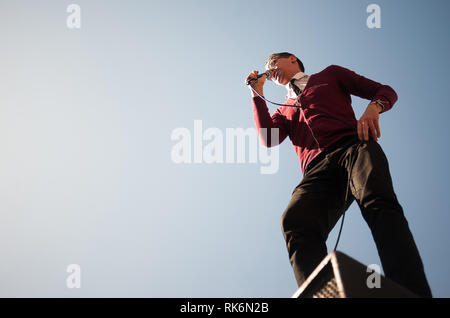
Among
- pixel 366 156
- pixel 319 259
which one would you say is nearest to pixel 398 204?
pixel 366 156

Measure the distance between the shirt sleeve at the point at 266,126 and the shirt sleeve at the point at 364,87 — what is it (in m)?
0.42

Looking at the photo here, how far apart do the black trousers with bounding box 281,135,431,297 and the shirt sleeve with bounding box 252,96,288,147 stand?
1.40 ft

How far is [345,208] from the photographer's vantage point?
5.21 ft

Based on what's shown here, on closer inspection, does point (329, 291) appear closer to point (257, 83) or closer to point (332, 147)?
point (332, 147)

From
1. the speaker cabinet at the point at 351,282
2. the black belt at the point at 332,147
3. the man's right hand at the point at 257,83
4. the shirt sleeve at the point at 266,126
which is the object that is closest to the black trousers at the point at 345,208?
the black belt at the point at 332,147

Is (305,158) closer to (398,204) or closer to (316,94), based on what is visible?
(316,94)

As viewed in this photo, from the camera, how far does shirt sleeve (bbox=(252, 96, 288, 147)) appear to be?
2053mm

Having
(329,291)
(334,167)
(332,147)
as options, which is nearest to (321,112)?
(332,147)

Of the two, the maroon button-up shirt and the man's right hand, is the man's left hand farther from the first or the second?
the man's right hand

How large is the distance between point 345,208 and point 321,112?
50 centimetres

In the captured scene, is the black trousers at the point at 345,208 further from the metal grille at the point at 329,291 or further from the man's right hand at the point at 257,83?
the man's right hand at the point at 257,83
